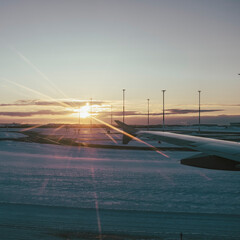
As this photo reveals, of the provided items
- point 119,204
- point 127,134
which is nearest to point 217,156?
point 119,204

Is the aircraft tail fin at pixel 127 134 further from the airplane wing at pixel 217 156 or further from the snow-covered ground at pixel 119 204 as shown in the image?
the airplane wing at pixel 217 156

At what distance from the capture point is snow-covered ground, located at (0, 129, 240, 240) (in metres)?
6.46

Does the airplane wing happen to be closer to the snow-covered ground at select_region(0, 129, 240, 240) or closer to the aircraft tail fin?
the snow-covered ground at select_region(0, 129, 240, 240)

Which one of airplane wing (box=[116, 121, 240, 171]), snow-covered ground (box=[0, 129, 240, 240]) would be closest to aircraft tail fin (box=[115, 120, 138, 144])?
snow-covered ground (box=[0, 129, 240, 240])

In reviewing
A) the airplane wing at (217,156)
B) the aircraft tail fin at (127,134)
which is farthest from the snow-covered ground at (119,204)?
the aircraft tail fin at (127,134)

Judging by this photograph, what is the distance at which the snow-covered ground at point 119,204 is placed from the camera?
21.2ft

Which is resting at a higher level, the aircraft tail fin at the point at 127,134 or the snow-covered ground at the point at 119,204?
the aircraft tail fin at the point at 127,134

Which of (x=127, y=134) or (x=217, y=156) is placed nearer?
(x=217, y=156)

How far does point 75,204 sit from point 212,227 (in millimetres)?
4220

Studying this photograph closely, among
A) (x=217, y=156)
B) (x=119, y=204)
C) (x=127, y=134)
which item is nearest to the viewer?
(x=217, y=156)

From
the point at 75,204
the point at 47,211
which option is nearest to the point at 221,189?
the point at 75,204

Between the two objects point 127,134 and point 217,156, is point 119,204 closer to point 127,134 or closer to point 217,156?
point 217,156

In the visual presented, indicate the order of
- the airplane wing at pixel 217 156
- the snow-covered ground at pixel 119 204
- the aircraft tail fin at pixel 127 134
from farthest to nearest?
the aircraft tail fin at pixel 127 134, the snow-covered ground at pixel 119 204, the airplane wing at pixel 217 156

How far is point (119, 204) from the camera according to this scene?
832 centimetres
